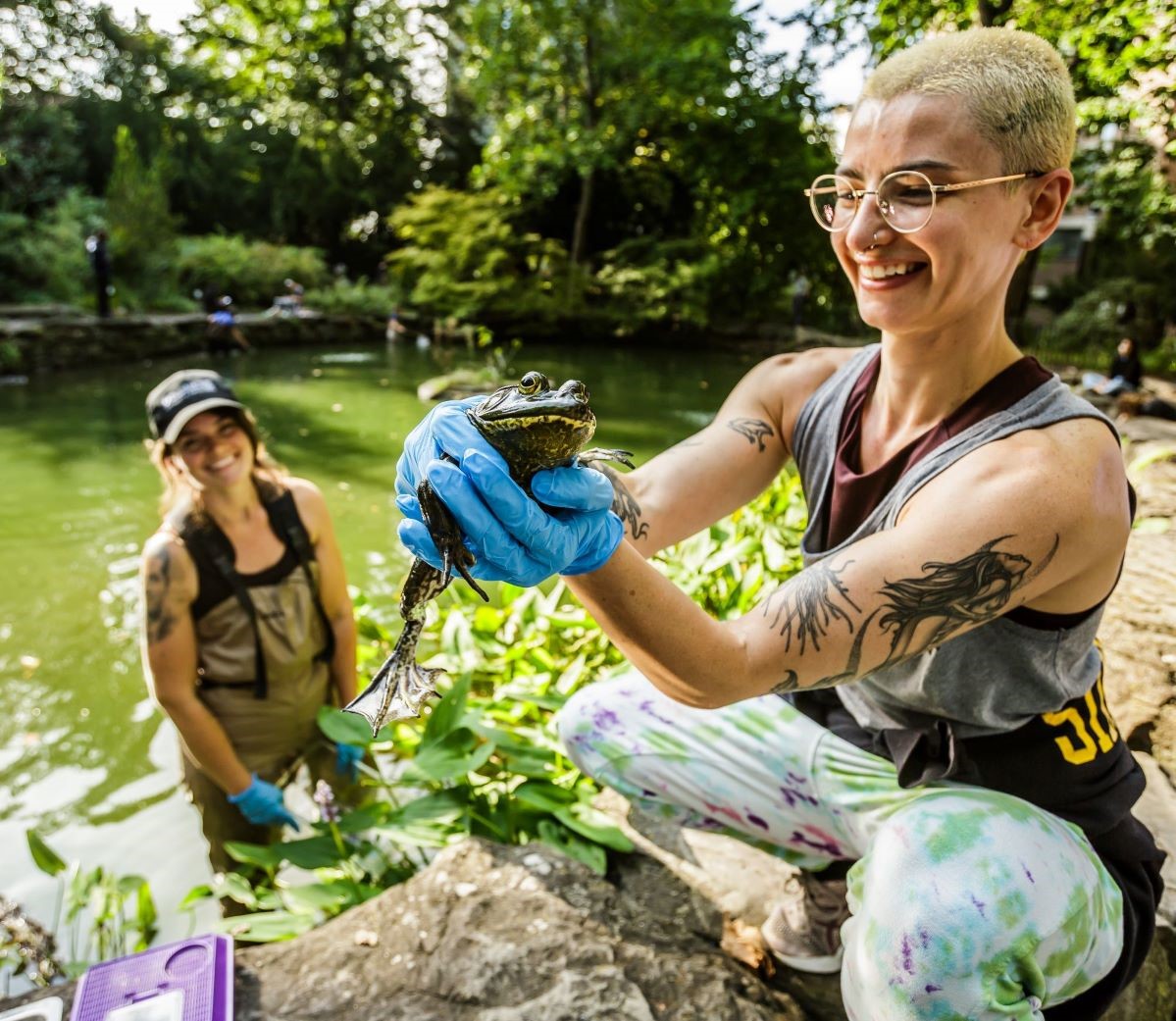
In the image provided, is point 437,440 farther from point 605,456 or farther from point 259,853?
point 259,853

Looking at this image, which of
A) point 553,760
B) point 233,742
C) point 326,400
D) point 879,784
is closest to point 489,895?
point 553,760

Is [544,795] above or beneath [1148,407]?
beneath

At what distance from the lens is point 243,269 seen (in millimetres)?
21047

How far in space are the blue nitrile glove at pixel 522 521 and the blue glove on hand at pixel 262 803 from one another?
2158 mm

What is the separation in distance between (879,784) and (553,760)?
1277 mm

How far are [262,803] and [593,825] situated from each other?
141cm

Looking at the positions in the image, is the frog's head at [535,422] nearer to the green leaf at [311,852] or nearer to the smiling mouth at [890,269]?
the smiling mouth at [890,269]

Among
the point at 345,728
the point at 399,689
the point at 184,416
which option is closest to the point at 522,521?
the point at 399,689

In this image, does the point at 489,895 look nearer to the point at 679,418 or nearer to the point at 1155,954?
the point at 1155,954

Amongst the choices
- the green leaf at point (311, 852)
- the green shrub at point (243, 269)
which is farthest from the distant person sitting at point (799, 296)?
the green leaf at point (311, 852)

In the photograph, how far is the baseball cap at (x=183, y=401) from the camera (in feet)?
10.0

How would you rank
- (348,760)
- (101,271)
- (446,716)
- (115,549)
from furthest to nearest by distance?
(101,271) < (115,549) < (348,760) < (446,716)

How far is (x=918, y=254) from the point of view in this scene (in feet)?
6.03

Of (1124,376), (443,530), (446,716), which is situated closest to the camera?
(443,530)
